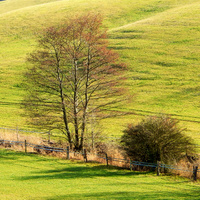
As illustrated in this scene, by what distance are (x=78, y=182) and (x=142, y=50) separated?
52047mm

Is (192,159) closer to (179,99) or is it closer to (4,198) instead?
(4,198)

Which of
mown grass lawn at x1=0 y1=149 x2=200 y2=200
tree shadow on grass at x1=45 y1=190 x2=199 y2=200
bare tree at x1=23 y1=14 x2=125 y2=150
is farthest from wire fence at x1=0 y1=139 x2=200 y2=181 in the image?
tree shadow on grass at x1=45 y1=190 x2=199 y2=200

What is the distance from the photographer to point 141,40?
251 ft

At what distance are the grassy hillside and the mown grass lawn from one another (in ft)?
39.7

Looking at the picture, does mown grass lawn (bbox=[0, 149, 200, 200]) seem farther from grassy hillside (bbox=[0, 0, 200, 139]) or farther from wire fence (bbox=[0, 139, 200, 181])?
grassy hillside (bbox=[0, 0, 200, 139])

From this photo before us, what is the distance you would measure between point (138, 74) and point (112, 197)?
45048mm

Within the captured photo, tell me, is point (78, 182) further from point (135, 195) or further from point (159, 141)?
point (159, 141)

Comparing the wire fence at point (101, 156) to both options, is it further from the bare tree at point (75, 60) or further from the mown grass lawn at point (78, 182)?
A: the bare tree at point (75, 60)

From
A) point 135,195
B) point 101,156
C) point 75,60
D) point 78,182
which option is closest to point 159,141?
point 101,156

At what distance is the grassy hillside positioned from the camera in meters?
50.9

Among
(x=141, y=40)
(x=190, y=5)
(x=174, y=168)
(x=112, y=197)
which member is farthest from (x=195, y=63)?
(x=112, y=197)

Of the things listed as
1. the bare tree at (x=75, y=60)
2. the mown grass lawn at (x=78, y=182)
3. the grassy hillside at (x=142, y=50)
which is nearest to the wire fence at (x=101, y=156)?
the mown grass lawn at (x=78, y=182)

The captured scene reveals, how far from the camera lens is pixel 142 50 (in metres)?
72.0

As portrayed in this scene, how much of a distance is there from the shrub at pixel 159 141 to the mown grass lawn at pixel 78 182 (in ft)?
4.94
